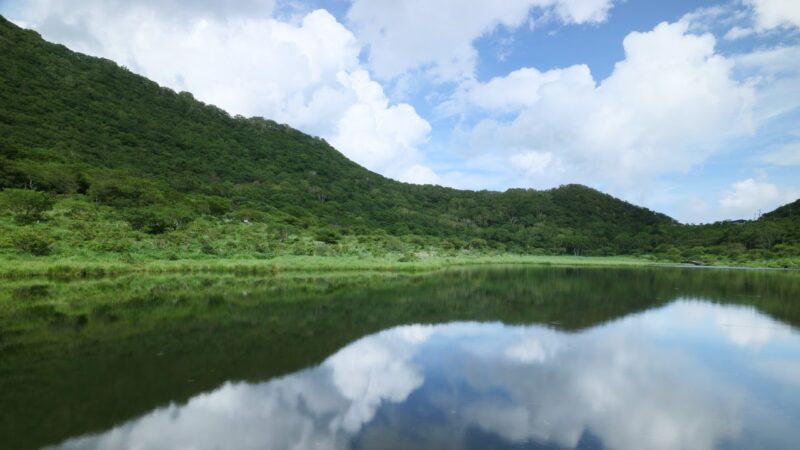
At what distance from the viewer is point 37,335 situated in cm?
1335

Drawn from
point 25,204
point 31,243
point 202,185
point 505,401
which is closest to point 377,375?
point 505,401

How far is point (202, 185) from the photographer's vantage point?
86312 millimetres

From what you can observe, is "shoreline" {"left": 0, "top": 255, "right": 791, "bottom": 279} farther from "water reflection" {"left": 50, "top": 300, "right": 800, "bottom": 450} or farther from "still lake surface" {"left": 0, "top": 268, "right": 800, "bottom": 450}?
"water reflection" {"left": 50, "top": 300, "right": 800, "bottom": 450}

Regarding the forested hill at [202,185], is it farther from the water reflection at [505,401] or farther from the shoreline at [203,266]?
the water reflection at [505,401]

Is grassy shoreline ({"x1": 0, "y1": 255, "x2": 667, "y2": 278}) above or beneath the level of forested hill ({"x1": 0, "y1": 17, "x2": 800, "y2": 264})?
beneath

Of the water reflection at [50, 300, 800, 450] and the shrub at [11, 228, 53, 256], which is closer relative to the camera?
the water reflection at [50, 300, 800, 450]

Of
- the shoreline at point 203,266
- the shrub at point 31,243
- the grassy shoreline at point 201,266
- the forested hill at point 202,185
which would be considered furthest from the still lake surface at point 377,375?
the forested hill at point 202,185

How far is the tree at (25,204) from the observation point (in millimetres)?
35812

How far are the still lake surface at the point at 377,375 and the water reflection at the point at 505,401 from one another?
47 mm

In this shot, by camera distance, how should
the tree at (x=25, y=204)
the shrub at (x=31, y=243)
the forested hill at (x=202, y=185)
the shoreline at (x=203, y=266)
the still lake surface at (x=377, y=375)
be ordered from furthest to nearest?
the forested hill at (x=202, y=185), the tree at (x=25, y=204), the shrub at (x=31, y=243), the shoreline at (x=203, y=266), the still lake surface at (x=377, y=375)

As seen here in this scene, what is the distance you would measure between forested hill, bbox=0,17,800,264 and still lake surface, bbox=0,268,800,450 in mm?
21339

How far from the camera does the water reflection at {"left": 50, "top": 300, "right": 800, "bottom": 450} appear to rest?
7.41 m

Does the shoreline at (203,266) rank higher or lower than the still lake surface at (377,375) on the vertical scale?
higher

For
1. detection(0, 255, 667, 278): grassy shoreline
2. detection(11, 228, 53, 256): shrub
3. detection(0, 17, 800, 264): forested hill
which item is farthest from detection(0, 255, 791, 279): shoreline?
detection(0, 17, 800, 264): forested hill
